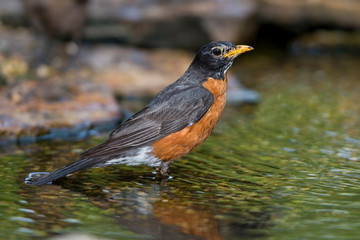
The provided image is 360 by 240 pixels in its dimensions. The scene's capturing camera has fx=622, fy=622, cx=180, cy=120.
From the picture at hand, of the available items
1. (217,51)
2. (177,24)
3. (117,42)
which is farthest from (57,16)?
(217,51)

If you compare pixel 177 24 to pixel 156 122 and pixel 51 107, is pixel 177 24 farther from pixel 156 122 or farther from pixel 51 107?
pixel 156 122

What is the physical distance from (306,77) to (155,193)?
6832 millimetres

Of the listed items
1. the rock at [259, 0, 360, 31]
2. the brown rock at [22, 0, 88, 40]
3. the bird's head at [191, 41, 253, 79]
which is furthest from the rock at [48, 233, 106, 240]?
the rock at [259, 0, 360, 31]

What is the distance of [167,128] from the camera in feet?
19.8

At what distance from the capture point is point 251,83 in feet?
37.1

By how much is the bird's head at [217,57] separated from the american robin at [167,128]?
10 millimetres

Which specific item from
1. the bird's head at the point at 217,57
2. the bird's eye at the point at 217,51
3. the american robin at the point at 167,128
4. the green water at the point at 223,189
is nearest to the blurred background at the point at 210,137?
the green water at the point at 223,189

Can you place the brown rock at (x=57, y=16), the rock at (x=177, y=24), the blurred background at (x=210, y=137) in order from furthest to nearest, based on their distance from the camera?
the rock at (x=177, y=24) < the brown rock at (x=57, y=16) < the blurred background at (x=210, y=137)

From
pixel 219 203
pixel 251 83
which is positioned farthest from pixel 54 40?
pixel 219 203

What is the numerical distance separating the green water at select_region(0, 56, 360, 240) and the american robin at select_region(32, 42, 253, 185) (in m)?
0.23

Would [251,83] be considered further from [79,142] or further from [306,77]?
[79,142]

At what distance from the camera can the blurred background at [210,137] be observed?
15.8 feet

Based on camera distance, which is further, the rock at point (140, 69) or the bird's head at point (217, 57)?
the rock at point (140, 69)

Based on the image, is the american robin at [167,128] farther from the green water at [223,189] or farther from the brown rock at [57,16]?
the brown rock at [57,16]
